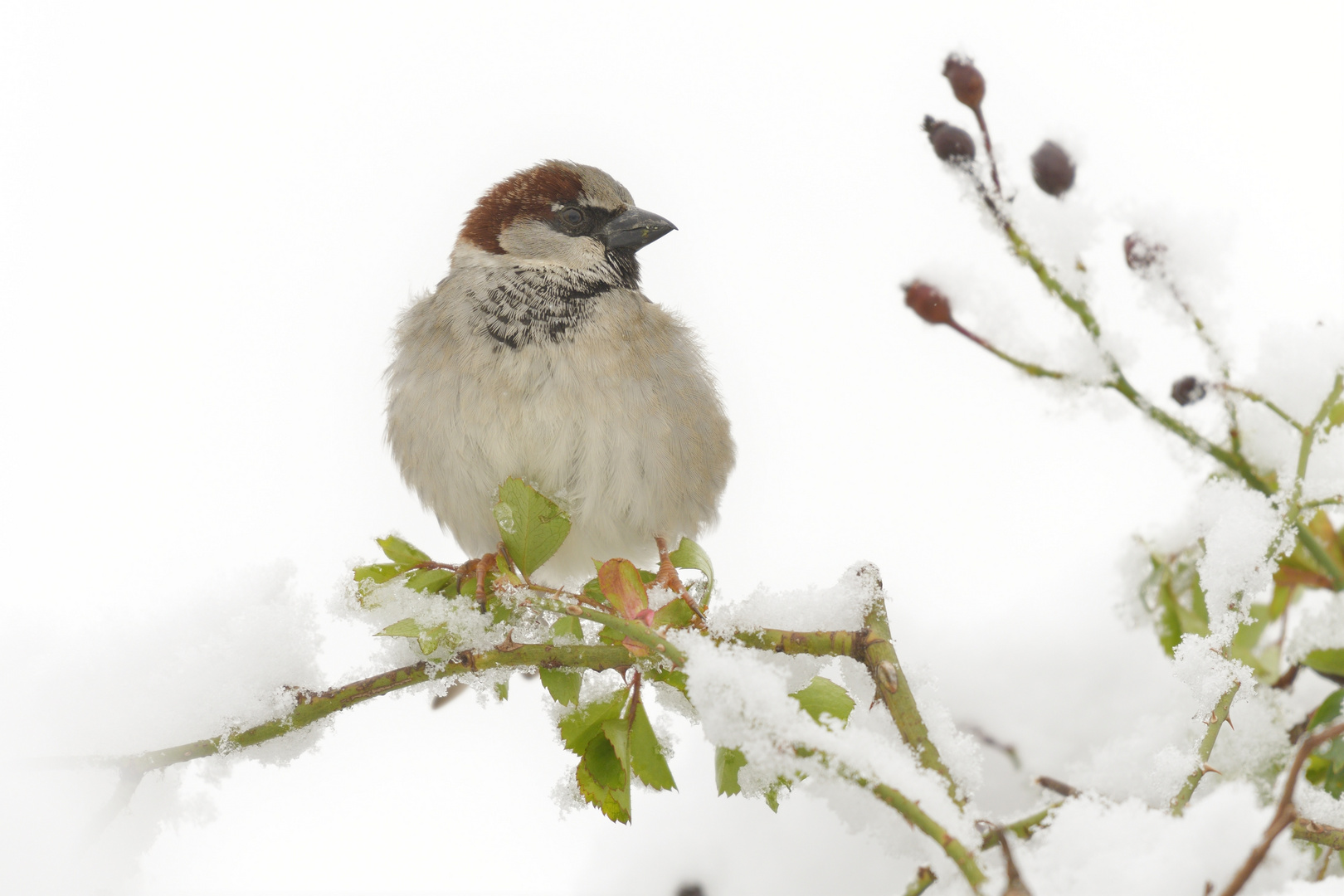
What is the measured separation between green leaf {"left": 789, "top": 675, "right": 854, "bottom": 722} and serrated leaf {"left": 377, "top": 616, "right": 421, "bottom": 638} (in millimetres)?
362

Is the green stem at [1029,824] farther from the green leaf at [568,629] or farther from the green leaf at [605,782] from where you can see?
the green leaf at [568,629]

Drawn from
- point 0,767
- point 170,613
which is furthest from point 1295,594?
point 0,767

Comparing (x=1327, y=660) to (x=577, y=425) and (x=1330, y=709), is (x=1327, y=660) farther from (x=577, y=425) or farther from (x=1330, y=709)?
(x=577, y=425)

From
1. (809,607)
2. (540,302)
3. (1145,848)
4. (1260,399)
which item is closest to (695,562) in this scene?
(809,607)

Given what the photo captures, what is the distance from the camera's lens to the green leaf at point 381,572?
1.15 metres

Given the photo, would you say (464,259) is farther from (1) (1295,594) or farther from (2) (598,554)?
(1) (1295,594)

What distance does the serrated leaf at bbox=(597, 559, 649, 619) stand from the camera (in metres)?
0.97

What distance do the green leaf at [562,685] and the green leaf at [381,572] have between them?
215 mm

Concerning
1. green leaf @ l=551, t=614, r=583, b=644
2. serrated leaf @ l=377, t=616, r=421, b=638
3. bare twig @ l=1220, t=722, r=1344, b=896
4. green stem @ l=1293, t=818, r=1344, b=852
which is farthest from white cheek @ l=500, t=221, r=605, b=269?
bare twig @ l=1220, t=722, r=1344, b=896

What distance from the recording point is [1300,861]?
103 centimetres

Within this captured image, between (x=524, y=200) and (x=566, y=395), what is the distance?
0.71 meters

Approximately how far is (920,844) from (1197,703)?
350 mm

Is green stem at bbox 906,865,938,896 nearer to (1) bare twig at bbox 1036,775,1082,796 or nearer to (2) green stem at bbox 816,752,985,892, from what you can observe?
(2) green stem at bbox 816,752,985,892

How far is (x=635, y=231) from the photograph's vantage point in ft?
7.72
